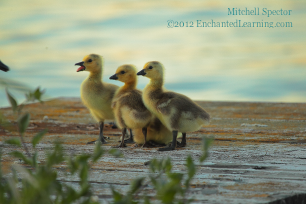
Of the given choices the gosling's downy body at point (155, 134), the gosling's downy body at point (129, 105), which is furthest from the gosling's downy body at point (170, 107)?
the gosling's downy body at point (155, 134)

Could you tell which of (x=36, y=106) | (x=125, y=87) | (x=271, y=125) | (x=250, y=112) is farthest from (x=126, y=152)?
(x=36, y=106)

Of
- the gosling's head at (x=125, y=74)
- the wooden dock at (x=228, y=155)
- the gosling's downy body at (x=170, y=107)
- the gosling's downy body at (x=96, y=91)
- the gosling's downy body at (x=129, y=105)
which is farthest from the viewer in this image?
the gosling's downy body at (x=96, y=91)

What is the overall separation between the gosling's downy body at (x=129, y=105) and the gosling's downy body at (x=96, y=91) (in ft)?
0.74

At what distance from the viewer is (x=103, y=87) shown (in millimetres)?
5230

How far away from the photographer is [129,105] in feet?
15.1

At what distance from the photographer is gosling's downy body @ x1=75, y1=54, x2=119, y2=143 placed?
5127mm

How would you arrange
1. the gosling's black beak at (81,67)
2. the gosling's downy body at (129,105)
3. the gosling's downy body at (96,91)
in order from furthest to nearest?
the gosling's black beak at (81,67) → the gosling's downy body at (96,91) → the gosling's downy body at (129,105)

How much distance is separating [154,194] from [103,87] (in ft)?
10.2

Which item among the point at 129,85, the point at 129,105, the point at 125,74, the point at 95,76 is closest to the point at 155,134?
the point at 129,105

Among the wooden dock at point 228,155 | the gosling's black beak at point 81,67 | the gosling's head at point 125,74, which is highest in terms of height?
the gosling's black beak at point 81,67

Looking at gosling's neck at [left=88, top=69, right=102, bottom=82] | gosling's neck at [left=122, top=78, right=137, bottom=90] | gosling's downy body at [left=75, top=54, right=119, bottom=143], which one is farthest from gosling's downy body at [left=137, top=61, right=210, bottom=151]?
gosling's neck at [left=88, top=69, right=102, bottom=82]

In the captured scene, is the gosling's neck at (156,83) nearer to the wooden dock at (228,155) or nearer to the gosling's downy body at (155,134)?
the gosling's downy body at (155,134)

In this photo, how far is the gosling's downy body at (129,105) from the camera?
454cm

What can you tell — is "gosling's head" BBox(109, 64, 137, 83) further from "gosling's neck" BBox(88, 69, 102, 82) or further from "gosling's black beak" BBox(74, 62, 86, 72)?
"gosling's black beak" BBox(74, 62, 86, 72)
